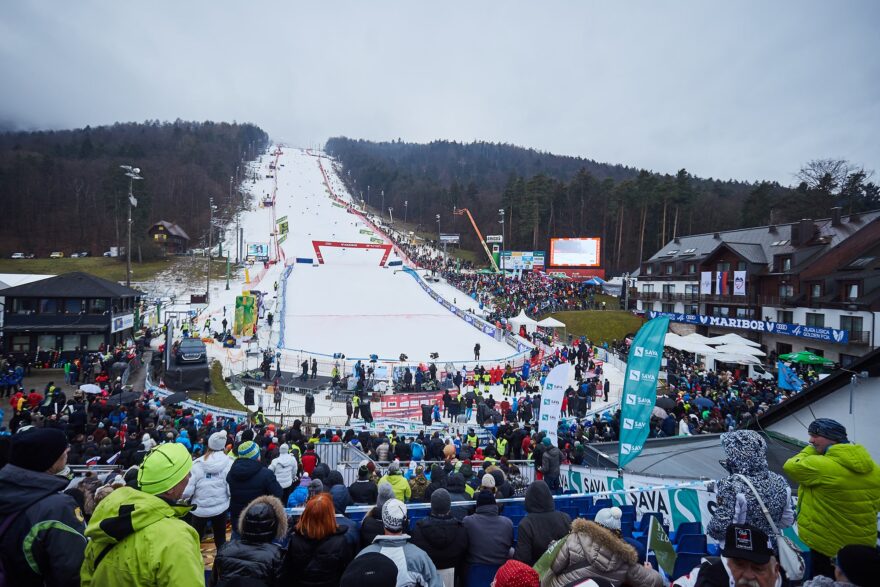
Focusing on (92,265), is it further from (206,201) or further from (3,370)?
(3,370)

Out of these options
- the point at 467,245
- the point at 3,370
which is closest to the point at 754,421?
the point at 3,370

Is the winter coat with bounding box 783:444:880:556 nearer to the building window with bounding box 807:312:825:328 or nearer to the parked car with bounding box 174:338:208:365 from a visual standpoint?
the parked car with bounding box 174:338:208:365

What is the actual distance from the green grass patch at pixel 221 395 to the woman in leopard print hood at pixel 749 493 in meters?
15.3

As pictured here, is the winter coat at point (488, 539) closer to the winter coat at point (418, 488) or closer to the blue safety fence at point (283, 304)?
the winter coat at point (418, 488)

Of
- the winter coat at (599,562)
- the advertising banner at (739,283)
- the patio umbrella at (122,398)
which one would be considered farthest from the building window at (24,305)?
the advertising banner at (739,283)

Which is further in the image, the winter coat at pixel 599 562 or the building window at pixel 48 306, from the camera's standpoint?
the building window at pixel 48 306

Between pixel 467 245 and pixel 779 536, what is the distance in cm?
7622

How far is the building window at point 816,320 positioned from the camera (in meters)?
24.3

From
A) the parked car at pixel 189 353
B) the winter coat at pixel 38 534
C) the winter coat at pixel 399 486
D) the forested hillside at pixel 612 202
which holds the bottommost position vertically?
the parked car at pixel 189 353

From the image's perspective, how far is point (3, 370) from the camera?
16.3 metres

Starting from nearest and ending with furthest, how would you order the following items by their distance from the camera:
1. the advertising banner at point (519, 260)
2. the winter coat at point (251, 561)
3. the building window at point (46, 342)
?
the winter coat at point (251, 561)
the building window at point (46, 342)
the advertising banner at point (519, 260)

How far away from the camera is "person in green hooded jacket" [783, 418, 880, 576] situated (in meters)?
3.11

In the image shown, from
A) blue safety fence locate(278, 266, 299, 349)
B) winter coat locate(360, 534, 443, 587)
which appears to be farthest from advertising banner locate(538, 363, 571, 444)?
blue safety fence locate(278, 266, 299, 349)

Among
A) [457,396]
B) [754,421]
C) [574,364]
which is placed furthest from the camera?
[574,364]
